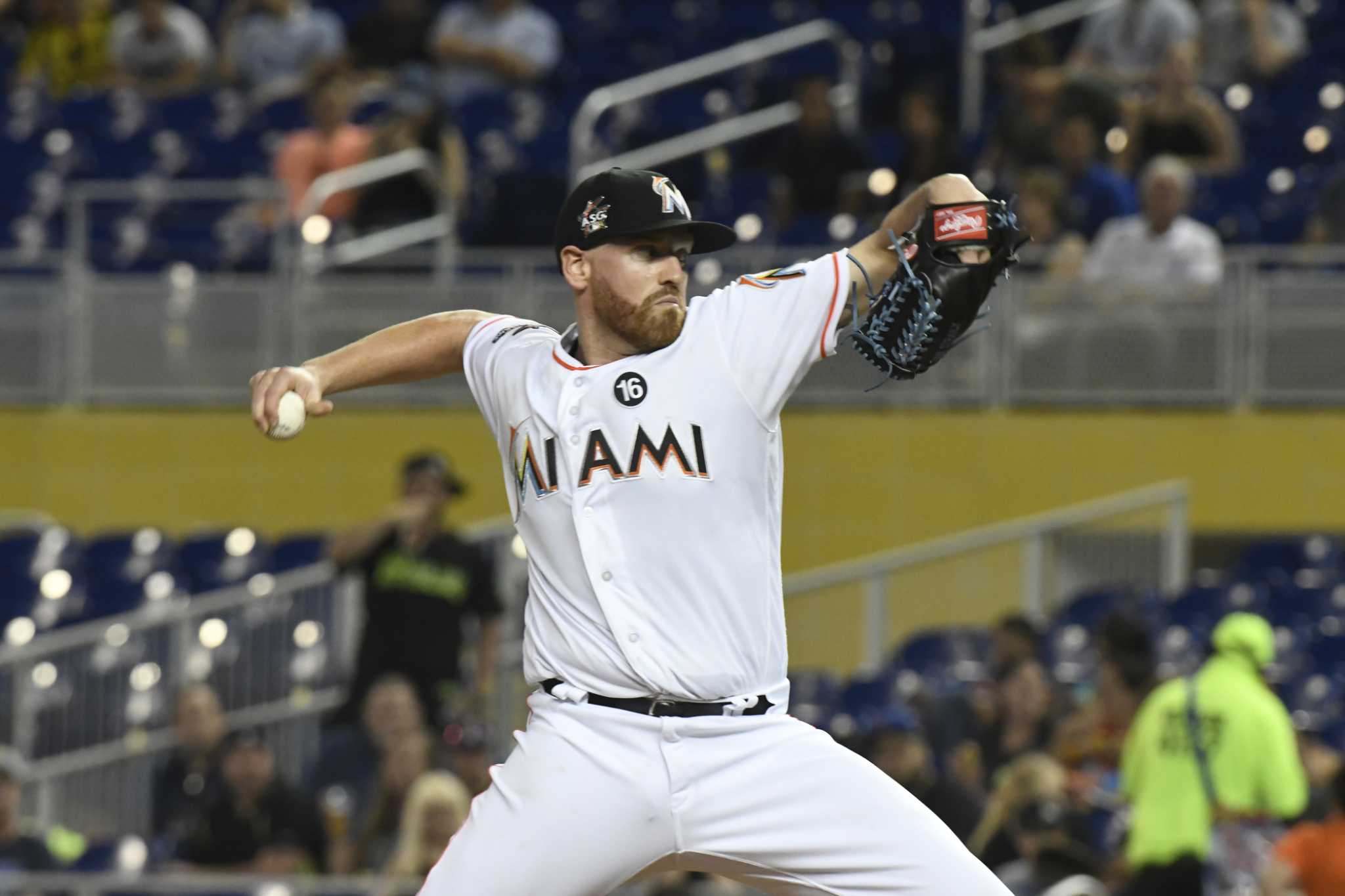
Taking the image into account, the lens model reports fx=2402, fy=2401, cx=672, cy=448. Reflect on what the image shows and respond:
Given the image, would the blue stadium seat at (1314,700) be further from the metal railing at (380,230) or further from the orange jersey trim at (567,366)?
the orange jersey trim at (567,366)

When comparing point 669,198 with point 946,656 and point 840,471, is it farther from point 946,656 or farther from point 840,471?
point 840,471

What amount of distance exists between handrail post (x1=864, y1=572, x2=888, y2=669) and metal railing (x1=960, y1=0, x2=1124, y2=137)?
3.14m

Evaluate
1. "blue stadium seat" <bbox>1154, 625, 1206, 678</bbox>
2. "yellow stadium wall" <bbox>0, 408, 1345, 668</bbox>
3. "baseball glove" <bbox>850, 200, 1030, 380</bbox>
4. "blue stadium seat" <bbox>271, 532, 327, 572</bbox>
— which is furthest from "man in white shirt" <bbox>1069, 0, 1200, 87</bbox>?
"baseball glove" <bbox>850, 200, 1030, 380</bbox>

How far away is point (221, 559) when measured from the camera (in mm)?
12312

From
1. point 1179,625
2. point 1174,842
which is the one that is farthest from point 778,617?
point 1179,625

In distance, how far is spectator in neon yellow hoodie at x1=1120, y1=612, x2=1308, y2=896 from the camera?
8438 millimetres

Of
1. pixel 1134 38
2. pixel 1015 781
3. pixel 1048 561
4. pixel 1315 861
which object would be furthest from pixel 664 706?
pixel 1134 38

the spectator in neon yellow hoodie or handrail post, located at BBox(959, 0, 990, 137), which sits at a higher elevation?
handrail post, located at BBox(959, 0, 990, 137)

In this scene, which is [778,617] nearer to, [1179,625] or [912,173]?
[1179,625]

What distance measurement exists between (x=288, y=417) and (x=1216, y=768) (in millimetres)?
4977

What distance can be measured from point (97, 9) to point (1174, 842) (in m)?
10.3

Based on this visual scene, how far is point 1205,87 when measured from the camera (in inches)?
531

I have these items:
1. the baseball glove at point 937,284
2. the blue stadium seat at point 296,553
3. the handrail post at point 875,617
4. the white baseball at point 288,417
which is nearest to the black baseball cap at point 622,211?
the baseball glove at point 937,284

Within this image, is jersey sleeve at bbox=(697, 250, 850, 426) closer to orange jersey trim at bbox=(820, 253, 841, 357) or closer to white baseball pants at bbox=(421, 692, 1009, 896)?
orange jersey trim at bbox=(820, 253, 841, 357)
